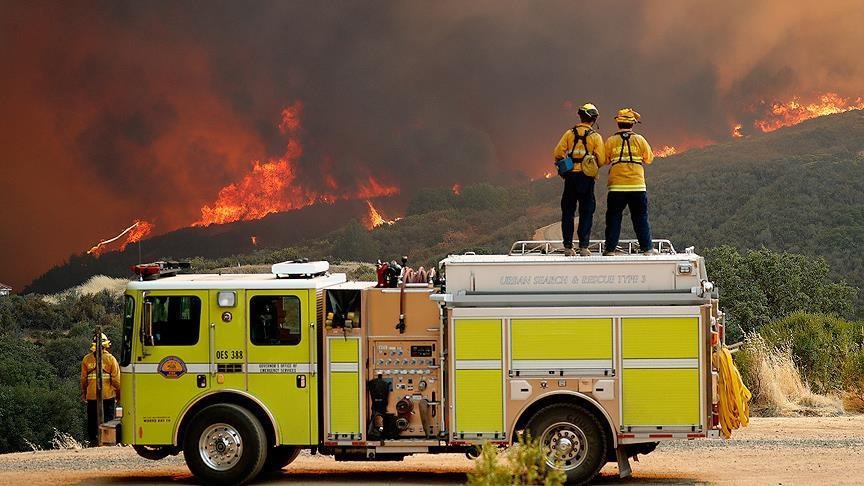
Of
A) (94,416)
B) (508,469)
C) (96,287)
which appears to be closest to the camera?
(508,469)

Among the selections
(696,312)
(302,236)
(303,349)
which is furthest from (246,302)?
(302,236)

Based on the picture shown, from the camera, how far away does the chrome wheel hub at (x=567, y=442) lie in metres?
14.5

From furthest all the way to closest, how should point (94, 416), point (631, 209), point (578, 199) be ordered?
1. point (578, 199)
2. point (631, 209)
3. point (94, 416)

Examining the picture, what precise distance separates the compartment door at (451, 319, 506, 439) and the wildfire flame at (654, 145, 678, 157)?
78780 millimetres

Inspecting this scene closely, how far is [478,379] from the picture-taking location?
1455 cm

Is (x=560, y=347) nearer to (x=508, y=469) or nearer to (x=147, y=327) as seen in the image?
(x=147, y=327)

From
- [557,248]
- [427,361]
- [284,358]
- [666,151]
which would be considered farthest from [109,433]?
[666,151]

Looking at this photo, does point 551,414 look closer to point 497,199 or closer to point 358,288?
point 358,288

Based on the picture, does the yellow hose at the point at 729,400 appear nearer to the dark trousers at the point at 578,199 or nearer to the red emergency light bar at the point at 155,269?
the dark trousers at the point at 578,199

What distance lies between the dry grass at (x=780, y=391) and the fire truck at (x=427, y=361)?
26.2 feet

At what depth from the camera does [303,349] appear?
14.8m

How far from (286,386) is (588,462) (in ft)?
11.6

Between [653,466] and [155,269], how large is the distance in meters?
6.86

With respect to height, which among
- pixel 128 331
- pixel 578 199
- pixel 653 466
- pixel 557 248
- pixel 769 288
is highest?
pixel 578 199
